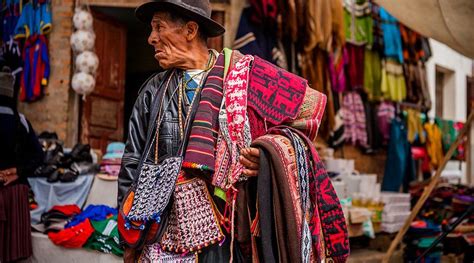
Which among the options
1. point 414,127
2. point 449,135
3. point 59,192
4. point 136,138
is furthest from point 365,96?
point 136,138

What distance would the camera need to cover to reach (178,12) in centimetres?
237

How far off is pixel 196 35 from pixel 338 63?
6.93 meters

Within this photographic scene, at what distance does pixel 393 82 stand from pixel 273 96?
8509 millimetres

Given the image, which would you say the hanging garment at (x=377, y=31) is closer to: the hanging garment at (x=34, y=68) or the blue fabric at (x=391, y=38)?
the blue fabric at (x=391, y=38)

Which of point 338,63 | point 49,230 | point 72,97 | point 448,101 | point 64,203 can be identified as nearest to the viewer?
point 49,230

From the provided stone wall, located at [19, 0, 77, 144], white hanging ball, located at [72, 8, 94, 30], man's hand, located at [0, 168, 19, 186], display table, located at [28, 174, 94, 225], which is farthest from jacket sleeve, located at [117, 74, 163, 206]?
stone wall, located at [19, 0, 77, 144]

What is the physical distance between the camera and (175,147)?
Result: 234cm

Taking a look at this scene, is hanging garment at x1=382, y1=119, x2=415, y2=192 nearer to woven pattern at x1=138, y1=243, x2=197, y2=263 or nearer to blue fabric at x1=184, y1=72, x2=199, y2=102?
blue fabric at x1=184, y1=72, x2=199, y2=102

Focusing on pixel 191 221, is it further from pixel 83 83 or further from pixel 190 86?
pixel 83 83

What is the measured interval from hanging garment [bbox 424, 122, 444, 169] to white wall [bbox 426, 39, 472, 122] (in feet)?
8.14

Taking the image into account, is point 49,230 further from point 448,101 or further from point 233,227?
point 448,101

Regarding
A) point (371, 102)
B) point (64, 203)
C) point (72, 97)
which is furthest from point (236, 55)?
point (371, 102)

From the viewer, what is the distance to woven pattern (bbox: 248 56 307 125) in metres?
2.27

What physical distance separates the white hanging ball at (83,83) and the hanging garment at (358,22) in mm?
4560
